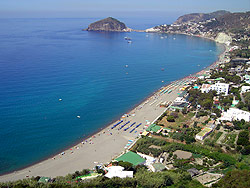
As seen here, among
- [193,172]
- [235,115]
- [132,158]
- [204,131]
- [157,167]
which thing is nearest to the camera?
[193,172]

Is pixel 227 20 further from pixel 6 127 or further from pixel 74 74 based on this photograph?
pixel 6 127

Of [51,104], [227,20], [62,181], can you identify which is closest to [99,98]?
[51,104]

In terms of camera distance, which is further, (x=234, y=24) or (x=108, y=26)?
(x=108, y=26)

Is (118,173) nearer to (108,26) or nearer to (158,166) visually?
(158,166)

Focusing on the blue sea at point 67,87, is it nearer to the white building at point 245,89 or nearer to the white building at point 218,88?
the white building at point 218,88

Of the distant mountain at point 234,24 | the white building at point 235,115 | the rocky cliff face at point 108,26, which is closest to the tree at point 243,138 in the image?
the white building at point 235,115

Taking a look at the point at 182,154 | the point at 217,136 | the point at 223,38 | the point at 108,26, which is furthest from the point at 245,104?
the point at 108,26

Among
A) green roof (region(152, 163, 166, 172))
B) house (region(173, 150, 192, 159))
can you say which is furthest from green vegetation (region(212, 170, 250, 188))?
house (region(173, 150, 192, 159))
